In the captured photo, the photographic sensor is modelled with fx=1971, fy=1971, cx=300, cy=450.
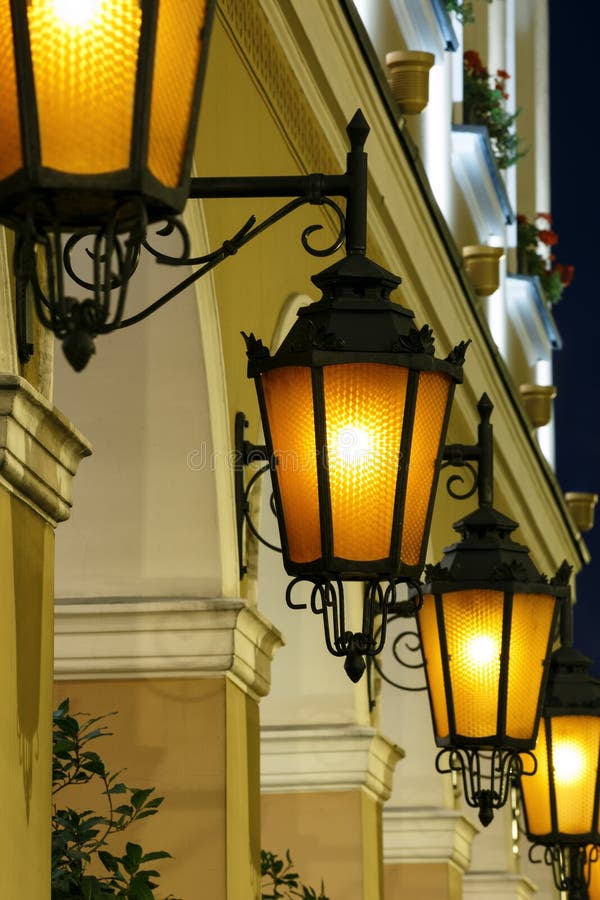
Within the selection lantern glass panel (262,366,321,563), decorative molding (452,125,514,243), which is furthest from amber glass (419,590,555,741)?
decorative molding (452,125,514,243)

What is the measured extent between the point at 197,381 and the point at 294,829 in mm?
2699

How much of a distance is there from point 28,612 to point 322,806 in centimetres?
427

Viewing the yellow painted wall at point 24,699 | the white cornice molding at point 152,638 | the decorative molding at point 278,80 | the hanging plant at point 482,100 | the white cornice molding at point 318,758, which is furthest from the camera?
the hanging plant at point 482,100

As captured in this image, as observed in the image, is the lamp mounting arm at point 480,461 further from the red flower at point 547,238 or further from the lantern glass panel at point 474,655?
the red flower at point 547,238

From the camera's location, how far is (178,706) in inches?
222

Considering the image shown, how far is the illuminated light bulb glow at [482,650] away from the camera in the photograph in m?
5.41

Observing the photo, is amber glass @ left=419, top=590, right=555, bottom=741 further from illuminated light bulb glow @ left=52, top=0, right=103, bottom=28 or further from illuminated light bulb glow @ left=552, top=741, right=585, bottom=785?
illuminated light bulb glow @ left=52, top=0, right=103, bottom=28

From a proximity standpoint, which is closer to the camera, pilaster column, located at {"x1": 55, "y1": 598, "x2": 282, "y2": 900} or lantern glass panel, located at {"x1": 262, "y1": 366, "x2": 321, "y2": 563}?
lantern glass panel, located at {"x1": 262, "y1": 366, "x2": 321, "y2": 563}

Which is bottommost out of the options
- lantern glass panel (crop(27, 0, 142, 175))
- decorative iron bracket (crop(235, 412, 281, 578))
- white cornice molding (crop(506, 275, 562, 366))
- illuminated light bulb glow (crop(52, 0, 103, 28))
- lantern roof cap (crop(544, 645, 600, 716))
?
lantern glass panel (crop(27, 0, 142, 175))

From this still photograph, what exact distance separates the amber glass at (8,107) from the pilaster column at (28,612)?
131 cm

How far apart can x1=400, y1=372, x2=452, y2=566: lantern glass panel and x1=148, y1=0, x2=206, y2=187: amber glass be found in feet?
5.13

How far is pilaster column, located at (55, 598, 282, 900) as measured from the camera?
18.0ft

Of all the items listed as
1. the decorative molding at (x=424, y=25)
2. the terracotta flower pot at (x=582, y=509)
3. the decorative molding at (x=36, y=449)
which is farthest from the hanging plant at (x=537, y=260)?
the decorative molding at (x=36, y=449)

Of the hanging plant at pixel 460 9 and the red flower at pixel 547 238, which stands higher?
the red flower at pixel 547 238
